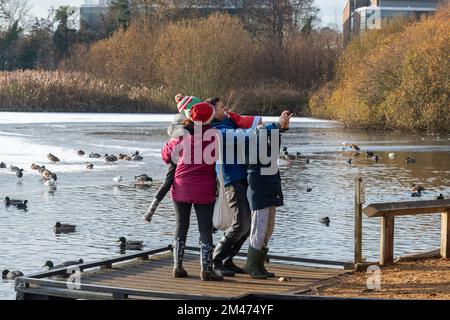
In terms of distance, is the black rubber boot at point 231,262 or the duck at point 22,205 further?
the duck at point 22,205

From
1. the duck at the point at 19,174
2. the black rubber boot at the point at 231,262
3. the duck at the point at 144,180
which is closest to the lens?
the black rubber boot at the point at 231,262

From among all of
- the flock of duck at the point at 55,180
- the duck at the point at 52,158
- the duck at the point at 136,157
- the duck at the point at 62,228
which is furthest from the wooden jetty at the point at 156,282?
the duck at the point at 136,157

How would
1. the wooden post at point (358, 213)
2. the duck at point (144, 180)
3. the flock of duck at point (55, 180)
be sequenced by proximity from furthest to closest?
the duck at point (144, 180), the flock of duck at point (55, 180), the wooden post at point (358, 213)

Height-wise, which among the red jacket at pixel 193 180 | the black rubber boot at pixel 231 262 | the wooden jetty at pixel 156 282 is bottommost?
the wooden jetty at pixel 156 282

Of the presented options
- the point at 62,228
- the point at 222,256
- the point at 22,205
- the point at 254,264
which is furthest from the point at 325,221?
the point at 254,264

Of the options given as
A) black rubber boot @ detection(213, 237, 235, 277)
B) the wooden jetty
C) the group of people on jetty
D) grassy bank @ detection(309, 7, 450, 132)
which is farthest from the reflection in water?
grassy bank @ detection(309, 7, 450, 132)

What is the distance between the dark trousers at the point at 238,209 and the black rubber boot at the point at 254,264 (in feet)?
0.67

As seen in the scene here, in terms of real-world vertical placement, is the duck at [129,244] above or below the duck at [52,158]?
below

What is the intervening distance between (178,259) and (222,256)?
1.49 ft

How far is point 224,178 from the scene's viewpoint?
934cm

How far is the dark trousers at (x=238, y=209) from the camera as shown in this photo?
367 inches

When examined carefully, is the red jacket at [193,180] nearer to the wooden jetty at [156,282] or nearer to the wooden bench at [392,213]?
the wooden jetty at [156,282]

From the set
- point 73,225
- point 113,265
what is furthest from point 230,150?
point 73,225

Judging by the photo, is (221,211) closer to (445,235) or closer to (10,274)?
(445,235)
